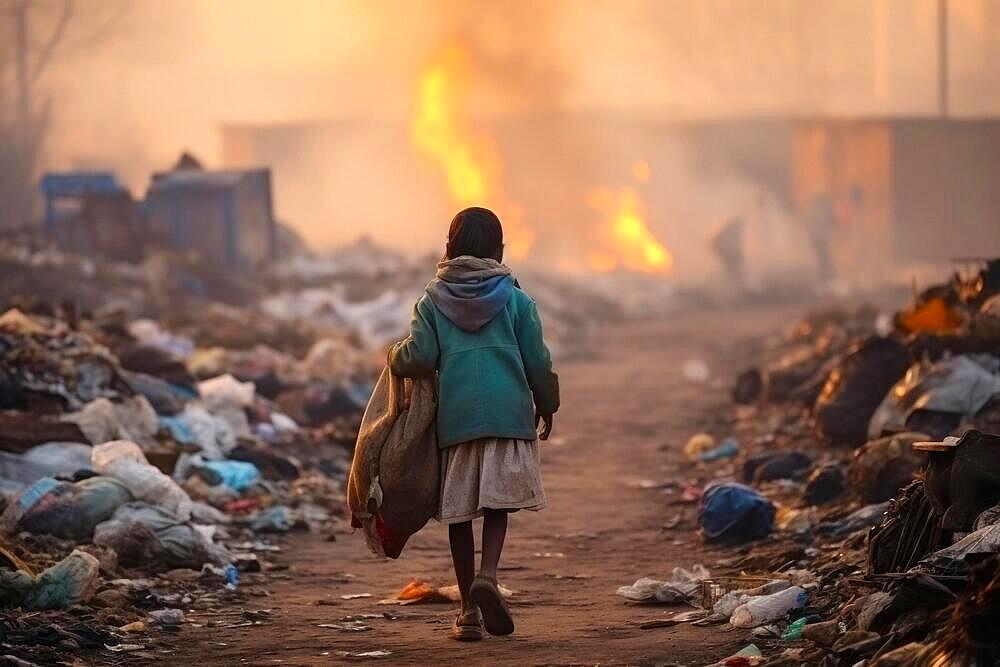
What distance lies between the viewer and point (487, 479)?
6016 mm

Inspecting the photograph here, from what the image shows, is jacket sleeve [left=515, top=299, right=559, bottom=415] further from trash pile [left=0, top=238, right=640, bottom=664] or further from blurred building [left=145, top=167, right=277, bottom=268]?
blurred building [left=145, top=167, right=277, bottom=268]

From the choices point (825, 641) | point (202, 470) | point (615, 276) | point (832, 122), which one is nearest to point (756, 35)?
point (832, 122)

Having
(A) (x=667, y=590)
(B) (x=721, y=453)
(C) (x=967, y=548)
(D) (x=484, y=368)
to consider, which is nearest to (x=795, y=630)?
(C) (x=967, y=548)

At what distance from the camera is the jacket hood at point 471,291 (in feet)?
20.0

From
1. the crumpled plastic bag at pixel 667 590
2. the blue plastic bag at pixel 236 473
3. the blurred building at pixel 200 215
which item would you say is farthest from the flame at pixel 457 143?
the crumpled plastic bag at pixel 667 590

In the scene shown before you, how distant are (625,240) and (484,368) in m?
36.3

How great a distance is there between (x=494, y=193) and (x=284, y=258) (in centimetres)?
1499

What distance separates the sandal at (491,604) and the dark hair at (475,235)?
1.24 metres

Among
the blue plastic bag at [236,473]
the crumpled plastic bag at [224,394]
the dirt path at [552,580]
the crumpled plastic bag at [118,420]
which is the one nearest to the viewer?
the dirt path at [552,580]

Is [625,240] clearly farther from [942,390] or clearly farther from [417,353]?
[417,353]

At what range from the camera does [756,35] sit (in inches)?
2677

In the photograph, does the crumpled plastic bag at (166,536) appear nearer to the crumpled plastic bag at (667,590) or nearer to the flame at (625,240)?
the crumpled plastic bag at (667,590)

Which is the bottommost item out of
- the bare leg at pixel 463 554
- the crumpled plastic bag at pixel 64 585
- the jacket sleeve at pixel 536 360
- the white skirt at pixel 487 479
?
the crumpled plastic bag at pixel 64 585

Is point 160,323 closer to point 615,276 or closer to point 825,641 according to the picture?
point 825,641
